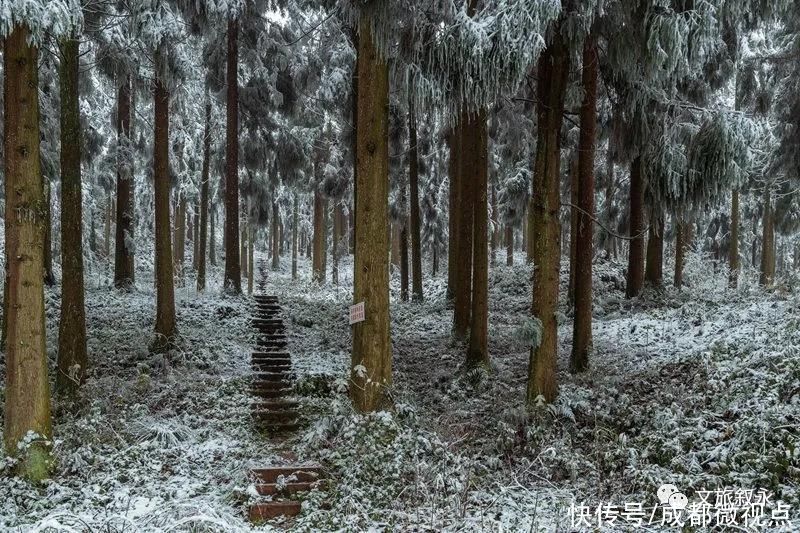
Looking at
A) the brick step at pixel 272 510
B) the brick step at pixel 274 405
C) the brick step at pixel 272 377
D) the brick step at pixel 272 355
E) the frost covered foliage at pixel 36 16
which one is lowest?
the brick step at pixel 272 510

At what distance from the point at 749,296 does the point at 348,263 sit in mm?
28110

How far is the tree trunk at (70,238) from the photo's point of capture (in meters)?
8.73

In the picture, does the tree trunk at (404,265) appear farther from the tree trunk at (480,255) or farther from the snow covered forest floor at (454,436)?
the tree trunk at (480,255)

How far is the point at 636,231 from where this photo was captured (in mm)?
12805

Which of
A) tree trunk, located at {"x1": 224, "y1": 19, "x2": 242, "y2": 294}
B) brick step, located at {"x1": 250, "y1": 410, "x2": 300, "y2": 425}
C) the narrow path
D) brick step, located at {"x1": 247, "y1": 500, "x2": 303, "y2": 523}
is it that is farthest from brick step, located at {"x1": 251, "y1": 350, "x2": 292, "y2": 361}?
brick step, located at {"x1": 247, "y1": 500, "x2": 303, "y2": 523}

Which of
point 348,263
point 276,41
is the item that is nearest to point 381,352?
point 276,41

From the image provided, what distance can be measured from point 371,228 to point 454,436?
2.92 meters

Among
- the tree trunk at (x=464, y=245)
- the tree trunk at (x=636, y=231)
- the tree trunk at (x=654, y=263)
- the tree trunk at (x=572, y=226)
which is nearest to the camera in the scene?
the tree trunk at (x=464, y=245)

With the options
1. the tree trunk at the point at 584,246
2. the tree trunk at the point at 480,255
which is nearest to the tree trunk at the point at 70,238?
the tree trunk at the point at 480,255

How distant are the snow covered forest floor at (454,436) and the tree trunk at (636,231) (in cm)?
229

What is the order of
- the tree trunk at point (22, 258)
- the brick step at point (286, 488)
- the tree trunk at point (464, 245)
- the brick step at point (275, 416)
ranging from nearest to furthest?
the brick step at point (286, 488) → the tree trunk at point (22, 258) → the brick step at point (275, 416) → the tree trunk at point (464, 245)

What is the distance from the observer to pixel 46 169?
13461 millimetres

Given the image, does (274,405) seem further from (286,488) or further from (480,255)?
(480,255)

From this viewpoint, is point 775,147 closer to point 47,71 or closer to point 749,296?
point 749,296
